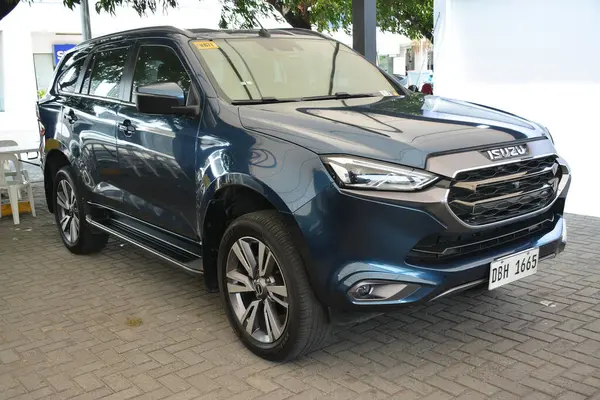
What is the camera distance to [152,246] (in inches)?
183

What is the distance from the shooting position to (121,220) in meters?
5.19

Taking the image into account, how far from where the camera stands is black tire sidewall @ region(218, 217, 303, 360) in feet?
10.9

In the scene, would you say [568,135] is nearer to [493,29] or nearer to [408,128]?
[493,29]

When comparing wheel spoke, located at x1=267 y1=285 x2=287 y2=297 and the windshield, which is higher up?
the windshield

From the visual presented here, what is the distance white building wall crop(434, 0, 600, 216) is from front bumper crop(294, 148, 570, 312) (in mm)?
4591

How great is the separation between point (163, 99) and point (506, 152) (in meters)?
2.08

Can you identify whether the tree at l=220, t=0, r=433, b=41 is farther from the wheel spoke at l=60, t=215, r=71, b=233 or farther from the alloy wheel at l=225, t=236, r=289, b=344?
the alloy wheel at l=225, t=236, r=289, b=344

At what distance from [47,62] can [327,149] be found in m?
23.3

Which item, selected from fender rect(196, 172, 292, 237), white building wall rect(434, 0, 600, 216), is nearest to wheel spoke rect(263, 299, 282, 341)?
fender rect(196, 172, 292, 237)

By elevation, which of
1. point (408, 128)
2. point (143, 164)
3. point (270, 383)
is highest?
point (408, 128)

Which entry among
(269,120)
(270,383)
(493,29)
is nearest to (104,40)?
(269,120)

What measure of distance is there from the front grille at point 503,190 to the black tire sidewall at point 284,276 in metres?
0.90

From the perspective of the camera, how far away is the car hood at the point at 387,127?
3.18 metres

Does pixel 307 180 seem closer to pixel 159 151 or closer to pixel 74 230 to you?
pixel 159 151
